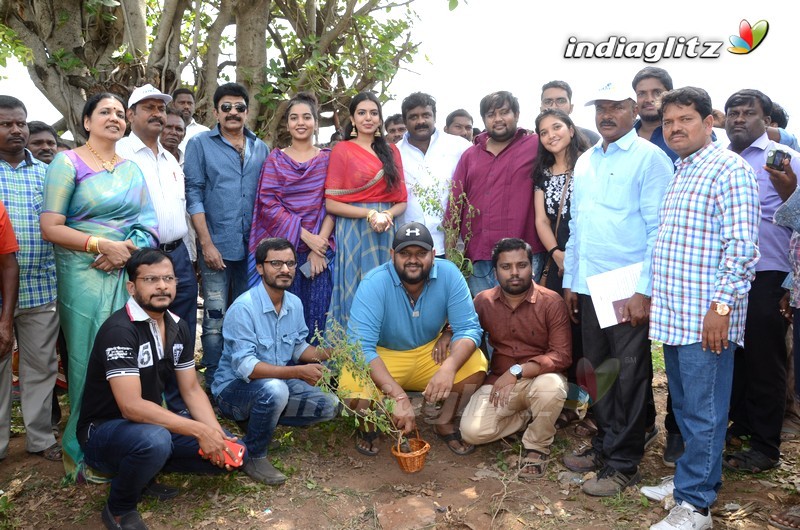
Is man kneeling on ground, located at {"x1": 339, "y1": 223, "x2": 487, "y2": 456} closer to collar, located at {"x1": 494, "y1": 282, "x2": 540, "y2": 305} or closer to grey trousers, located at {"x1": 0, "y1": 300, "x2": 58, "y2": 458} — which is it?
collar, located at {"x1": 494, "y1": 282, "x2": 540, "y2": 305}

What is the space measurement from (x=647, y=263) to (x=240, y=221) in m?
3.02

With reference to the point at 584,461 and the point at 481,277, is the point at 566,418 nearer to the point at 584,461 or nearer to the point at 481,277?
the point at 584,461

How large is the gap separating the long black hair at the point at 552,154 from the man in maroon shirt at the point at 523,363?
0.67m

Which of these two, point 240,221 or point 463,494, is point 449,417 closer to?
point 463,494

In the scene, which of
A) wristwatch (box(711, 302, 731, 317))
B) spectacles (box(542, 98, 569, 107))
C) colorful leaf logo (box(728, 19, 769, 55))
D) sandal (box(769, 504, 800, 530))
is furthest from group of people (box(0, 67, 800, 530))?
colorful leaf logo (box(728, 19, 769, 55))

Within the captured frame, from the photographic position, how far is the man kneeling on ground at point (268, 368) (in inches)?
155

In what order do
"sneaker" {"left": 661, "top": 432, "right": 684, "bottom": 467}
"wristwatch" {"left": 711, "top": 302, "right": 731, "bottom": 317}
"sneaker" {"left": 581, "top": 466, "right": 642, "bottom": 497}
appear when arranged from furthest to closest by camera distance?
1. "sneaker" {"left": 661, "top": 432, "right": 684, "bottom": 467}
2. "sneaker" {"left": 581, "top": 466, "right": 642, "bottom": 497}
3. "wristwatch" {"left": 711, "top": 302, "right": 731, "bottom": 317}

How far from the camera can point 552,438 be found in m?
4.24

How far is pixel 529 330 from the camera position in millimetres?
4367

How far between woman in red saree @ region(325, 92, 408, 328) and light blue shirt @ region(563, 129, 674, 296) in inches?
62.5

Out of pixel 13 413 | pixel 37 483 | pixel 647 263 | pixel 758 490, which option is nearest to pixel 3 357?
pixel 37 483

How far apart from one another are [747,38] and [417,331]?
4.44m

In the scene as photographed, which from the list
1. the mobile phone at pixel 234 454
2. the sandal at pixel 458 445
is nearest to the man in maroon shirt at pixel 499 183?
the sandal at pixel 458 445

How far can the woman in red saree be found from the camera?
4.88 metres
